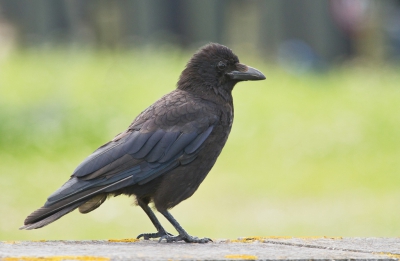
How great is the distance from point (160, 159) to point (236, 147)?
889 cm

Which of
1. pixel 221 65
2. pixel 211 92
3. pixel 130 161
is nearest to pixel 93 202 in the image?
pixel 130 161

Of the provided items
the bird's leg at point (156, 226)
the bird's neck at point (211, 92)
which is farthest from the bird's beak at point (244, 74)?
the bird's leg at point (156, 226)

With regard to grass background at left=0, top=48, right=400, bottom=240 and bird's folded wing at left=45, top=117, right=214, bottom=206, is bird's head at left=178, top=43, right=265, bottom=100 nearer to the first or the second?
bird's folded wing at left=45, top=117, right=214, bottom=206

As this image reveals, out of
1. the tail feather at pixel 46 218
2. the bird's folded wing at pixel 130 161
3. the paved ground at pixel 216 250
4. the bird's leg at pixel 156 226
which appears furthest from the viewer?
the bird's leg at pixel 156 226

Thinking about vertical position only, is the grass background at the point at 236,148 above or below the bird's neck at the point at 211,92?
above

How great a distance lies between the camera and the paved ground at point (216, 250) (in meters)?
4.09

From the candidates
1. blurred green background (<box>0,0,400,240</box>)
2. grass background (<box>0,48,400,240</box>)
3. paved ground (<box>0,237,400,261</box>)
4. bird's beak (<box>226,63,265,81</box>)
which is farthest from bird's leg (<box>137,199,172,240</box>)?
grass background (<box>0,48,400,240</box>)

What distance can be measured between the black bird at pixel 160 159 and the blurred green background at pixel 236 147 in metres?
4.50

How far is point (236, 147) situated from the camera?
1445 centimetres

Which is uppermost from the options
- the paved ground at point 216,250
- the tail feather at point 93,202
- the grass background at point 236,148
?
the grass background at point 236,148

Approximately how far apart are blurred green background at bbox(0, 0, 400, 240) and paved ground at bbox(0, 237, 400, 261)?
17.2 feet

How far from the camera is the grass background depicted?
36.9 ft

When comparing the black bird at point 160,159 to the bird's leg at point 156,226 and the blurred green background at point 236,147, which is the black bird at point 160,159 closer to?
the bird's leg at point 156,226

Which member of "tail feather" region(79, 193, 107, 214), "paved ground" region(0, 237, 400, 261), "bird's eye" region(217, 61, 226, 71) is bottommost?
"paved ground" region(0, 237, 400, 261)
